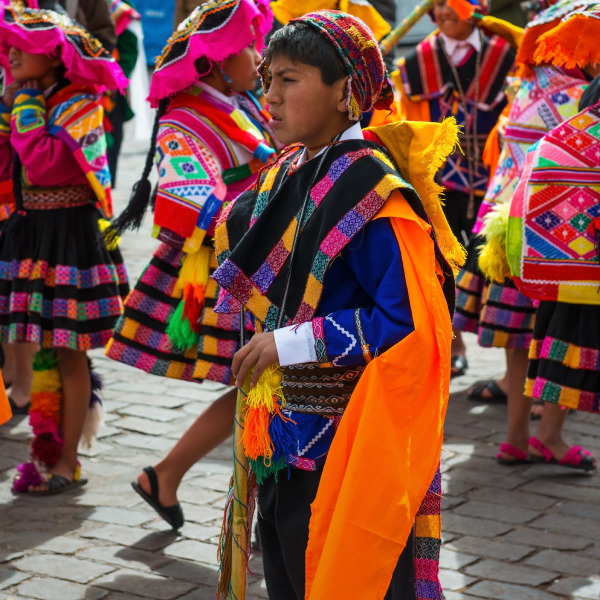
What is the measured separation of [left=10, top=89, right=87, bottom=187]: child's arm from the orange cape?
2170 millimetres

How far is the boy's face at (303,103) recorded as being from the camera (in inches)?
83.6

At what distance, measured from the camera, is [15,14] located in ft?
12.5

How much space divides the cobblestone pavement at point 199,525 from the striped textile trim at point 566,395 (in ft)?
1.42

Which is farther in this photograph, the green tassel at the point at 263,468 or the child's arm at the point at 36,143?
the child's arm at the point at 36,143

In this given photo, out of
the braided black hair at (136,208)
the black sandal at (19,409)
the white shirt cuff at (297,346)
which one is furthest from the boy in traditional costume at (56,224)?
the white shirt cuff at (297,346)

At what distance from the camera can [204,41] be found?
3.37 m

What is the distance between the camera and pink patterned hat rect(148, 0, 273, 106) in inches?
133

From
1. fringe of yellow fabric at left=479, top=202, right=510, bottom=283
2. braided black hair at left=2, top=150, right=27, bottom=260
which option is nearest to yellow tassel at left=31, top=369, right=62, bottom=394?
braided black hair at left=2, top=150, right=27, bottom=260

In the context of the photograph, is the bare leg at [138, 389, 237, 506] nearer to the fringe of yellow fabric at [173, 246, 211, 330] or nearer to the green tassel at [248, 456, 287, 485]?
the fringe of yellow fabric at [173, 246, 211, 330]

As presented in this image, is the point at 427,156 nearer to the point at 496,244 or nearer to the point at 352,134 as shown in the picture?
the point at 352,134

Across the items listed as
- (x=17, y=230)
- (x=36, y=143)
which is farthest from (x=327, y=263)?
(x=17, y=230)

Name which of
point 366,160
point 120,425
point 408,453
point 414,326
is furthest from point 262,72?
point 120,425

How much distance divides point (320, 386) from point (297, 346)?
0.15 m

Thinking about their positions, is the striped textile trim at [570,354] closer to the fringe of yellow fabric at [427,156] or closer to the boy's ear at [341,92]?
the fringe of yellow fabric at [427,156]
